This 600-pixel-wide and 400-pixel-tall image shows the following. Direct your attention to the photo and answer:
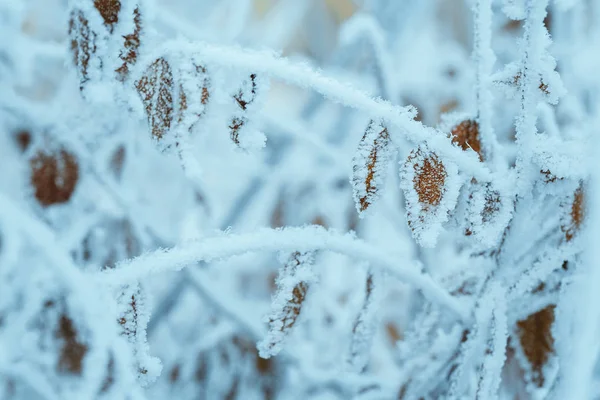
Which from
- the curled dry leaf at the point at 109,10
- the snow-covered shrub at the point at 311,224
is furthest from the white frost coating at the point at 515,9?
the curled dry leaf at the point at 109,10

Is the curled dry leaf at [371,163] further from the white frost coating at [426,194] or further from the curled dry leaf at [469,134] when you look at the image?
the curled dry leaf at [469,134]

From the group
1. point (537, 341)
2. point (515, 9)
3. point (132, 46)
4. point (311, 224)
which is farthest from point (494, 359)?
point (132, 46)

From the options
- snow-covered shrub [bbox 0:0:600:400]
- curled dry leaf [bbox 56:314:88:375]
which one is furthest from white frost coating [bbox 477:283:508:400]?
curled dry leaf [bbox 56:314:88:375]

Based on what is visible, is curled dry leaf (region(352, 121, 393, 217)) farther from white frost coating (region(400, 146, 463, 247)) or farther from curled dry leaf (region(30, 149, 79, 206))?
curled dry leaf (region(30, 149, 79, 206))

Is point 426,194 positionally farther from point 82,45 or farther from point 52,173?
point 52,173

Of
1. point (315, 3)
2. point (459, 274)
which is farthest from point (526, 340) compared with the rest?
point (315, 3)
